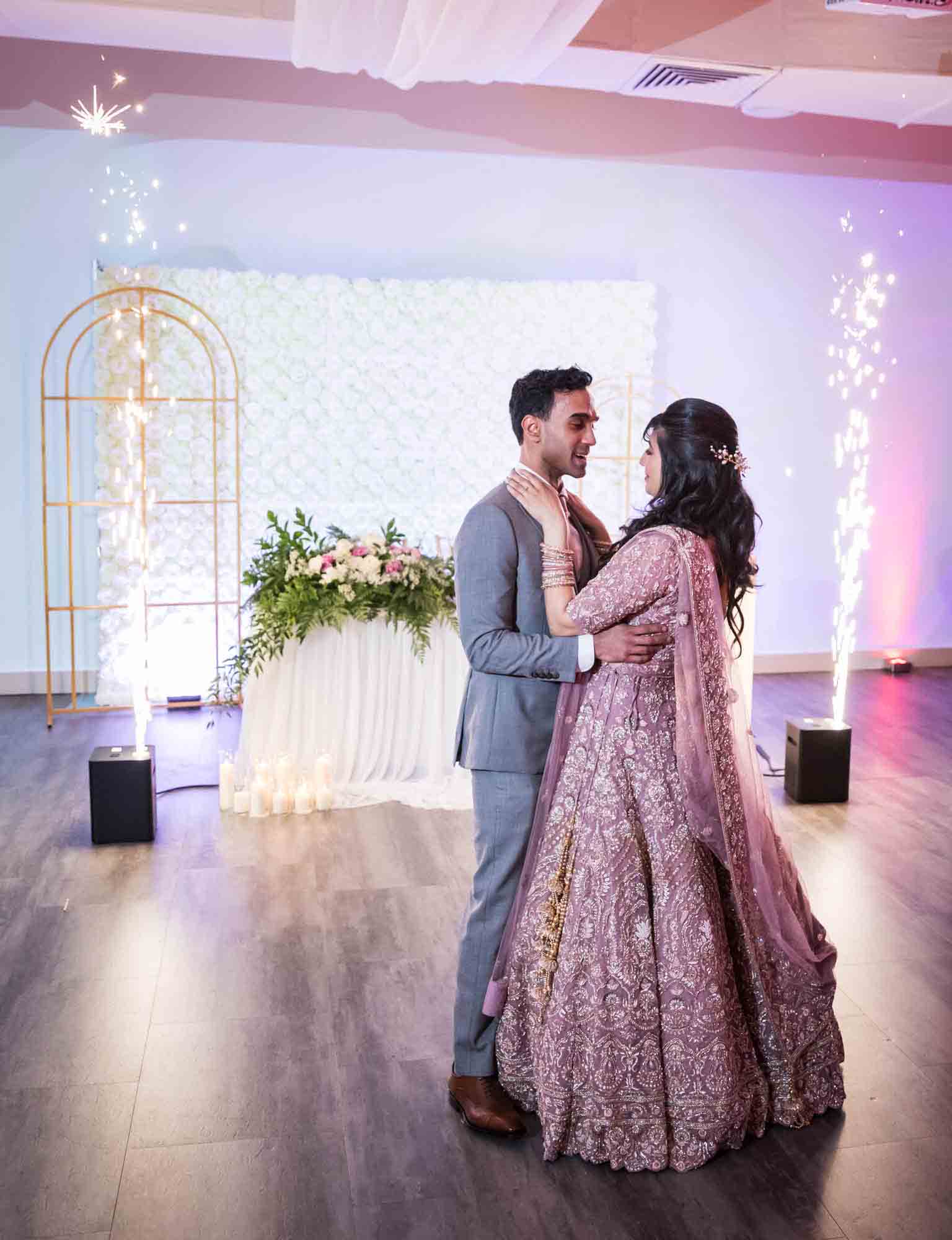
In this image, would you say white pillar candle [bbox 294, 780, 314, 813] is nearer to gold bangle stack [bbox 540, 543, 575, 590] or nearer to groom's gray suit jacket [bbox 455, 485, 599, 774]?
groom's gray suit jacket [bbox 455, 485, 599, 774]

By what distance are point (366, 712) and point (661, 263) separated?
414 centimetres

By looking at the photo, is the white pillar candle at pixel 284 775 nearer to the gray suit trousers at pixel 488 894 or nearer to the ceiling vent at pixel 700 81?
the gray suit trousers at pixel 488 894

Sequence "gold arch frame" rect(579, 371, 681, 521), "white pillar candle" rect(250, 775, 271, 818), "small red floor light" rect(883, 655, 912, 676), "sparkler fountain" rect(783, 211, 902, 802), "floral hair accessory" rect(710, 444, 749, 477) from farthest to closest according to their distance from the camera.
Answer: "small red floor light" rect(883, 655, 912, 676) → "sparkler fountain" rect(783, 211, 902, 802) → "gold arch frame" rect(579, 371, 681, 521) → "white pillar candle" rect(250, 775, 271, 818) → "floral hair accessory" rect(710, 444, 749, 477)

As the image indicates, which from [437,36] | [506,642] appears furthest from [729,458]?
[437,36]

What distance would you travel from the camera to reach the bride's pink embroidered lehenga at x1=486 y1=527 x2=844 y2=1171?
2.62 metres

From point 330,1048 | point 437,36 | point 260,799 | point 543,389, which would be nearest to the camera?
point 543,389

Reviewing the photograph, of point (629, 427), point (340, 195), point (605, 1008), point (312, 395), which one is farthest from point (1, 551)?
point (605, 1008)

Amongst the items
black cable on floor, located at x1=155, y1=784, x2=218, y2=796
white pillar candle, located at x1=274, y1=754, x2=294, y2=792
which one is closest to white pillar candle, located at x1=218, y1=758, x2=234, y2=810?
white pillar candle, located at x1=274, y1=754, x2=294, y2=792

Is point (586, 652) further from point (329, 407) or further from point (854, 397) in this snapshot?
point (854, 397)

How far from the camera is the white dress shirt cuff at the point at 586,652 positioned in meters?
2.68

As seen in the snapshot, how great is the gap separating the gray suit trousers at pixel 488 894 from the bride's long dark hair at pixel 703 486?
0.61m

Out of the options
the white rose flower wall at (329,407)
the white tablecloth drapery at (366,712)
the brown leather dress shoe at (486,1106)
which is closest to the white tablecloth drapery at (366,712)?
the white tablecloth drapery at (366,712)

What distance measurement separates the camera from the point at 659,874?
2650mm

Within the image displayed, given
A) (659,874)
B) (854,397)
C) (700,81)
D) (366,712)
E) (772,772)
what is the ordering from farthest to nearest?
(854,397) → (700,81) → (772,772) → (366,712) → (659,874)
